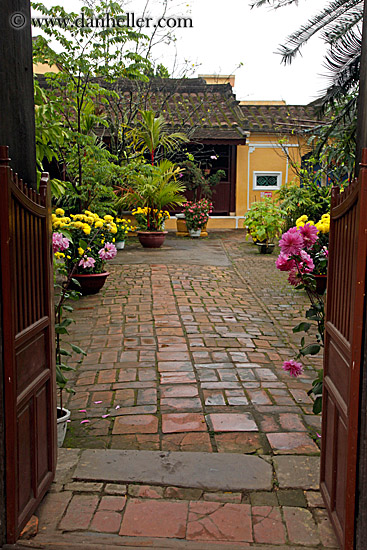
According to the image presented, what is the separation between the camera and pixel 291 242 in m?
3.37

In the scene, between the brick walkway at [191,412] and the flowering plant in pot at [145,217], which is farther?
the flowering plant in pot at [145,217]

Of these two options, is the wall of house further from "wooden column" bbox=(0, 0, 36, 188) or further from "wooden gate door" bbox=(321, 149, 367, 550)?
"wooden gate door" bbox=(321, 149, 367, 550)

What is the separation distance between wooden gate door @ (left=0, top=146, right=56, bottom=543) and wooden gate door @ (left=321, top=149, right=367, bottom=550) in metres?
1.32

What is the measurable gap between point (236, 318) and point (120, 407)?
291cm

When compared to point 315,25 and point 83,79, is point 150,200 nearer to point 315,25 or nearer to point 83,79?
point 83,79

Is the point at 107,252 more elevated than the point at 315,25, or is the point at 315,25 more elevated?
the point at 315,25

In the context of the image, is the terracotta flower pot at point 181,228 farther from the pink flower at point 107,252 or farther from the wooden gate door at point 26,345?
the wooden gate door at point 26,345

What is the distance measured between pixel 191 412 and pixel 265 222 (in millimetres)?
8413

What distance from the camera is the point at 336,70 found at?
351cm

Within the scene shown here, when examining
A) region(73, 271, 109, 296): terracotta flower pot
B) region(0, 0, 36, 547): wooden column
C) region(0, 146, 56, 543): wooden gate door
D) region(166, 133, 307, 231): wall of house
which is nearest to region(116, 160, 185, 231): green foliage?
region(166, 133, 307, 231): wall of house

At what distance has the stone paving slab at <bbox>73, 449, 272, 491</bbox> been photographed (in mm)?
2771

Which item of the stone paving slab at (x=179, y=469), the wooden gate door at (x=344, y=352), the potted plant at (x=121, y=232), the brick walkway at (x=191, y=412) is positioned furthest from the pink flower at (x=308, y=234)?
the potted plant at (x=121, y=232)

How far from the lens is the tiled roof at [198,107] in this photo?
15.7 meters

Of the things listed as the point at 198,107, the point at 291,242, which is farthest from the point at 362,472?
the point at 198,107
